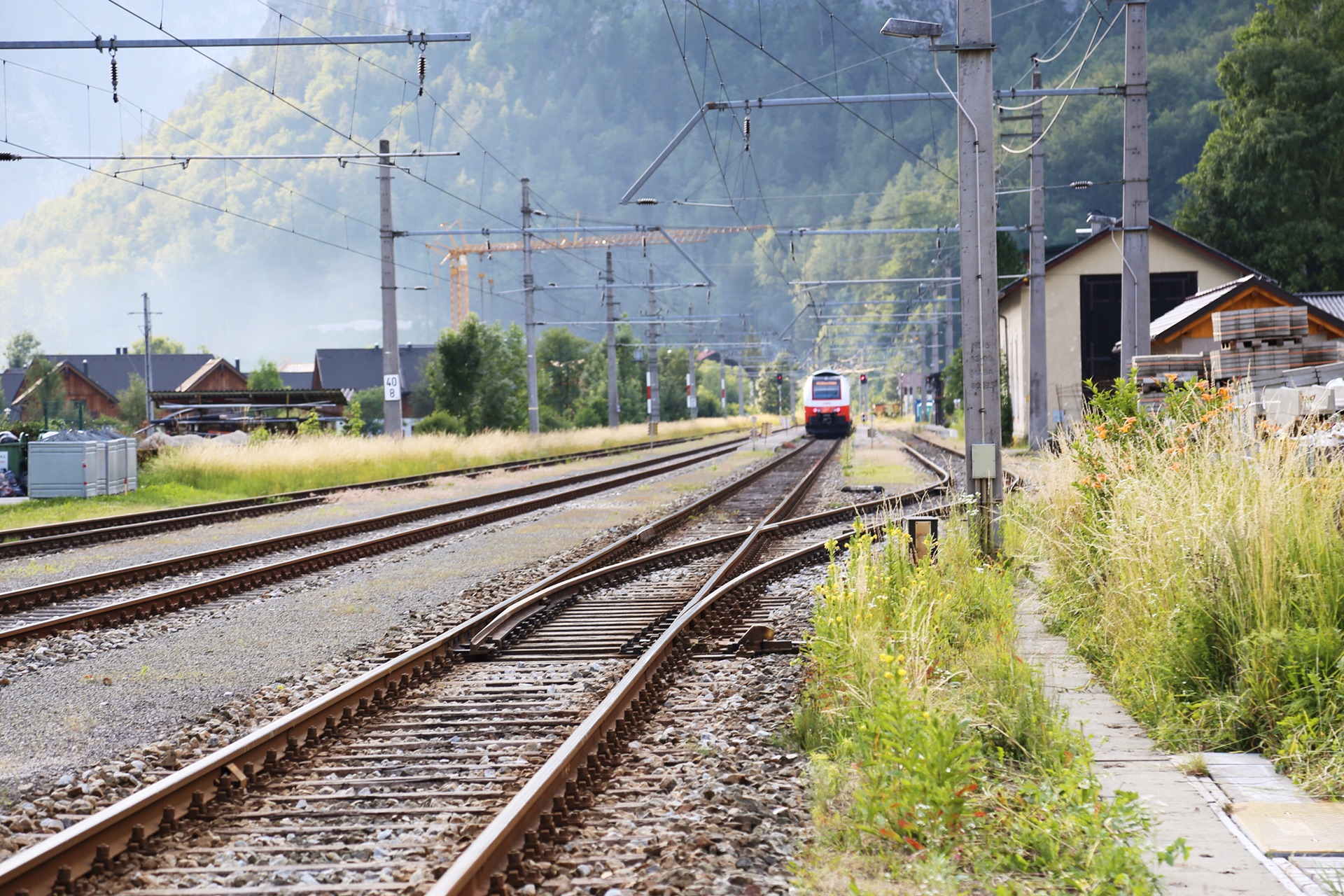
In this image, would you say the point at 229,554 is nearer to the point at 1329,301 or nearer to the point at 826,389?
the point at 1329,301

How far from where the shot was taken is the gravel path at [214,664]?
6.42 meters

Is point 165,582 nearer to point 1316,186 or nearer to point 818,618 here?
point 818,618

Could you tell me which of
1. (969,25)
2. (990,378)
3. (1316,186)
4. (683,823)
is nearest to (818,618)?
(683,823)

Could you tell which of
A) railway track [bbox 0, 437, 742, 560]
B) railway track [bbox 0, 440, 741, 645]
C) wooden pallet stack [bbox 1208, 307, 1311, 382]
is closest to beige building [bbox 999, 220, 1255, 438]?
railway track [bbox 0, 437, 742, 560]

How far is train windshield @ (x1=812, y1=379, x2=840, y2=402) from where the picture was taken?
201 feet

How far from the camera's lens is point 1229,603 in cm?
630

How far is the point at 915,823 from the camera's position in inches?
185

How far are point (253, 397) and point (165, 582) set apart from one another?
36.5m

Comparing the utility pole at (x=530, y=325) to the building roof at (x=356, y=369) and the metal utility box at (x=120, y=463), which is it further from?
the building roof at (x=356, y=369)

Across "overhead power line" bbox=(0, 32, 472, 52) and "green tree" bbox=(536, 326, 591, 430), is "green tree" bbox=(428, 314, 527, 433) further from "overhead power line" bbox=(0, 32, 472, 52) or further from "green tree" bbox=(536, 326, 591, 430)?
"green tree" bbox=(536, 326, 591, 430)

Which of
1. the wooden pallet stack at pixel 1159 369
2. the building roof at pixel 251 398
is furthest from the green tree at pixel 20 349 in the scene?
the wooden pallet stack at pixel 1159 369

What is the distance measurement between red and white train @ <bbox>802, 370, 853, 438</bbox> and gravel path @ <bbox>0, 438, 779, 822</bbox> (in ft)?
153

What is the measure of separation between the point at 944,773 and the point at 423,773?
8.32ft

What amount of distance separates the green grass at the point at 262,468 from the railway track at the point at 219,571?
5234mm
